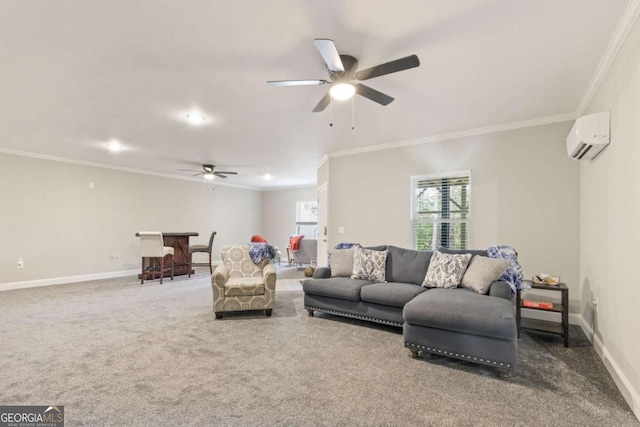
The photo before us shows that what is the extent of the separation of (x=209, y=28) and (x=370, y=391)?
9.38 ft

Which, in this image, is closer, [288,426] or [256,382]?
[288,426]

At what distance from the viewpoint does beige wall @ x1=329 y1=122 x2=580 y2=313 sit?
13.0 ft

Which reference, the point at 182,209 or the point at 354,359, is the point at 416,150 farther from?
the point at 182,209

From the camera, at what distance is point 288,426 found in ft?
6.12

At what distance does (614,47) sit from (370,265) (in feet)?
10.0

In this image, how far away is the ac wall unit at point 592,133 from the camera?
8.86 ft

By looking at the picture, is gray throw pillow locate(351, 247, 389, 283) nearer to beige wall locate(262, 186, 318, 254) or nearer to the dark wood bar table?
the dark wood bar table

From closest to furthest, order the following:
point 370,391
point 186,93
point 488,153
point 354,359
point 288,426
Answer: point 288,426 → point 370,391 → point 354,359 → point 186,93 → point 488,153

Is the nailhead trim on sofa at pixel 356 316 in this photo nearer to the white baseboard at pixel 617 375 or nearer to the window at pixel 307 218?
the white baseboard at pixel 617 375

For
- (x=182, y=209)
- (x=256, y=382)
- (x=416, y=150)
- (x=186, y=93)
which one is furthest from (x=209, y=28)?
(x=182, y=209)

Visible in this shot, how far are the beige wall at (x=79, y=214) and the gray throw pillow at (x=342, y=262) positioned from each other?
5.60 metres

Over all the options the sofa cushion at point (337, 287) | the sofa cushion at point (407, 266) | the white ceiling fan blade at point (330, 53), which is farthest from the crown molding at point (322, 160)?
the white ceiling fan blade at point (330, 53)

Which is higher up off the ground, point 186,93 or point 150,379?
point 186,93

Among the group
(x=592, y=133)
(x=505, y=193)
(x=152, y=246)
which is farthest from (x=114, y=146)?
(x=592, y=133)
